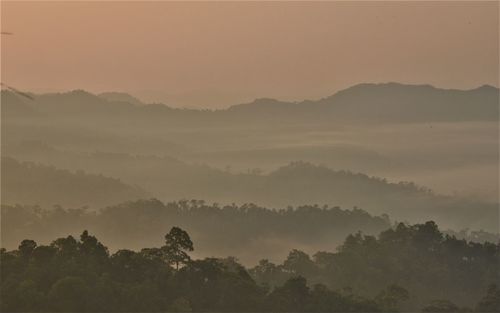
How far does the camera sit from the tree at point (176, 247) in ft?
135

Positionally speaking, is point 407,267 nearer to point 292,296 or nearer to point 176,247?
point 292,296

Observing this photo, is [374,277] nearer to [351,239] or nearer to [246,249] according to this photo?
[351,239]

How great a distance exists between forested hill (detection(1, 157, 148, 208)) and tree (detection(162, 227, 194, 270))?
332 ft

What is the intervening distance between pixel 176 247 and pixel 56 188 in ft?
365

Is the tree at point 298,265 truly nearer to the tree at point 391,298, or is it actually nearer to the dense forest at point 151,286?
the dense forest at point 151,286

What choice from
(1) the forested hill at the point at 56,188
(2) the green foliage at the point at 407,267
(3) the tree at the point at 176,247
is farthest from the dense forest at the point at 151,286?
(1) the forested hill at the point at 56,188

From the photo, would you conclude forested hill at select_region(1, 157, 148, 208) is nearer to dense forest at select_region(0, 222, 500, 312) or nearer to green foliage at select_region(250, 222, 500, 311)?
green foliage at select_region(250, 222, 500, 311)

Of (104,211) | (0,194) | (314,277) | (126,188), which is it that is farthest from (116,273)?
(126,188)

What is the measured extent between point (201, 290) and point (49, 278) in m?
7.28

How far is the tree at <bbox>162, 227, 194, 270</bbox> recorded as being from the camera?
4128 cm

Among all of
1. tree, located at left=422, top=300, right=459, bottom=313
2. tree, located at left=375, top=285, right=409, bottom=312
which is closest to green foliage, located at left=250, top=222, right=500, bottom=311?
tree, located at left=375, top=285, right=409, bottom=312

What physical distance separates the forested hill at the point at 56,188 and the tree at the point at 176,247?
101m

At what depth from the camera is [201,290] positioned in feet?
134

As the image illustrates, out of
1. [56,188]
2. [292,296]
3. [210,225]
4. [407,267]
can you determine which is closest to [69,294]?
[292,296]
